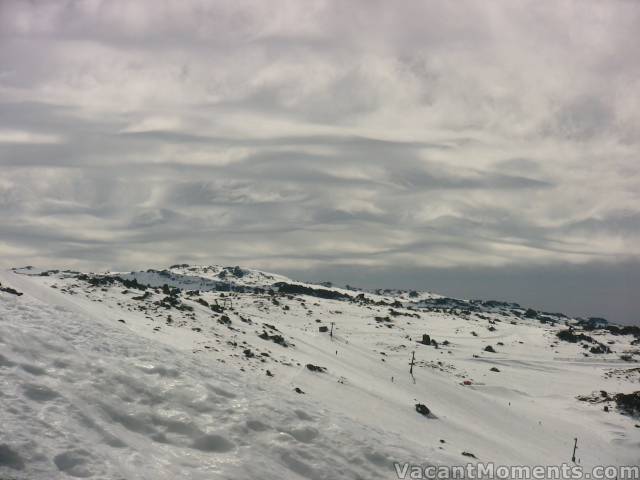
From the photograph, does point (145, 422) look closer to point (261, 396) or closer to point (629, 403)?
point (261, 396)

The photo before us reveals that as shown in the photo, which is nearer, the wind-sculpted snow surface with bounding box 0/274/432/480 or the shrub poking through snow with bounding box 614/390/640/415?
the wind-sculpted snow surface with bounding box 0/274/432/480

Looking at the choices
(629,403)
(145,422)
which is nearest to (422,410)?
(145,422)

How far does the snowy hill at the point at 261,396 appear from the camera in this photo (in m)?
13.0

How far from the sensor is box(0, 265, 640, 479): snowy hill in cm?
1302

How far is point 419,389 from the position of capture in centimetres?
4331

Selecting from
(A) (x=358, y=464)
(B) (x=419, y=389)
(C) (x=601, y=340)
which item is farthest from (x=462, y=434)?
(C) (x=601, y=340)

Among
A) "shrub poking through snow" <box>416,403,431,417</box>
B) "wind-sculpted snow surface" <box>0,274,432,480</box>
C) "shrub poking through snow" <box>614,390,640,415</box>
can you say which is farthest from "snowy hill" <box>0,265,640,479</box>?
"shrub poking through snow" <box>416,403,431,417</box>

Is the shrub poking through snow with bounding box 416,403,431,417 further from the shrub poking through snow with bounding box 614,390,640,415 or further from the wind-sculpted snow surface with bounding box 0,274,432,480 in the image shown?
the shrub poking through snow with bounding box 614,390,640,415

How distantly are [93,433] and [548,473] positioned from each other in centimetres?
2627

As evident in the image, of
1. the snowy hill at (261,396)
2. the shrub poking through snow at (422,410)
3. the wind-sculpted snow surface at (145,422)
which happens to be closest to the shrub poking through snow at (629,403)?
the snowy hill at (261,396)

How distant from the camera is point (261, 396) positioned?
18406 millimetres

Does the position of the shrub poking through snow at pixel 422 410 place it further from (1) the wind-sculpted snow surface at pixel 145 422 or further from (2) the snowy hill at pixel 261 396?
(1) the wind-sculpted snow surface at pixel 145 422

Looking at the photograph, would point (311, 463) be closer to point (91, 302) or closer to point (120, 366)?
point (120, 366)

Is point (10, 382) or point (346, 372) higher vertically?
point (10, 382)
